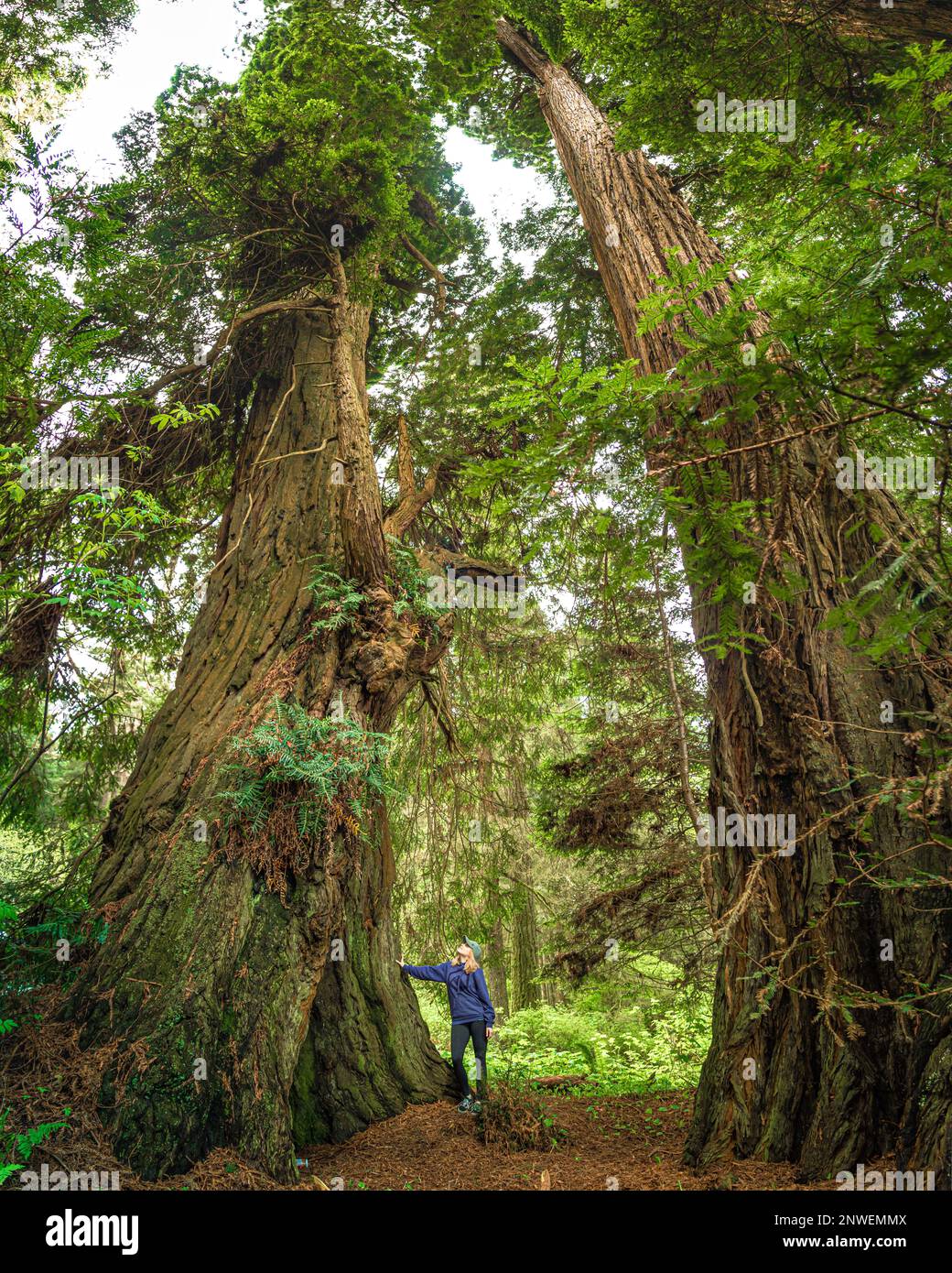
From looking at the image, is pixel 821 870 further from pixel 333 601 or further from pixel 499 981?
pixel 499 981

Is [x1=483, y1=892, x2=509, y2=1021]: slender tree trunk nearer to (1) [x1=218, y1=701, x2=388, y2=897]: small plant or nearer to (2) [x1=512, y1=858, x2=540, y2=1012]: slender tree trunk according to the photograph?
→ (2) [x1=512, y1=858, x2=540, y2=1012]: slender tree trunk

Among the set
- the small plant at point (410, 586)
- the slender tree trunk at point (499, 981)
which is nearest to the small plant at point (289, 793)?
the small plant at point (410, 586)

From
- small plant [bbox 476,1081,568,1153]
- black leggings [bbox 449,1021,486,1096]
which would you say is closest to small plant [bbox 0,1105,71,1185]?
small plant [bbox 476,1081,568,1153]

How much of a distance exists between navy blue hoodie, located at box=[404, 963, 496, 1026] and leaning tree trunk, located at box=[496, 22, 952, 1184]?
2.48 metres

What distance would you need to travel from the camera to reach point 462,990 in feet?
19.3

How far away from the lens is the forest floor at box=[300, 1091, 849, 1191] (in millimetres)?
3324

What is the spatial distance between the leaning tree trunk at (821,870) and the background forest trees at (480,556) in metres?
0.02

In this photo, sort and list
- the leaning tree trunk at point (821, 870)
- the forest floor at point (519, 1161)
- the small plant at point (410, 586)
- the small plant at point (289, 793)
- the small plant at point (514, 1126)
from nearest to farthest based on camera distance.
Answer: the leaning tree trunk at point (821, 870)
the forest floor at point (519, 1161)
the small plant at point (289, 793)
the small plant at point (514, 1126)
the small plant at point (410, 586)

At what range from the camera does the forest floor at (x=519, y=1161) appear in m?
3.32

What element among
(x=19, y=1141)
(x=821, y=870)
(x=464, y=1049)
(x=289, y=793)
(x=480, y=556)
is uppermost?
(x=480, y=556)

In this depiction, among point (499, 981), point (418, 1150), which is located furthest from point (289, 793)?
point (499, 981)

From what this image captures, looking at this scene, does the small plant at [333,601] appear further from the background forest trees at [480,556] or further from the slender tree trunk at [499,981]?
the slender tree trunk at [499,981]

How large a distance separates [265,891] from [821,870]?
2.89 metres

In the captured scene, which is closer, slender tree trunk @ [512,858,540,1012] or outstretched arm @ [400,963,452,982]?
outstretched arm @ [400,963,452,982]
